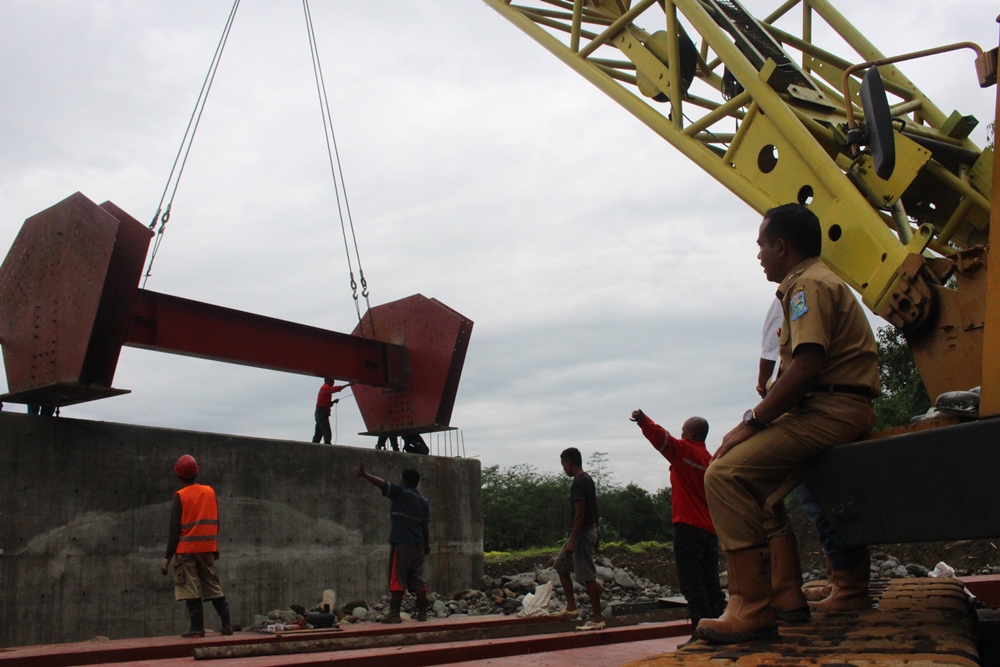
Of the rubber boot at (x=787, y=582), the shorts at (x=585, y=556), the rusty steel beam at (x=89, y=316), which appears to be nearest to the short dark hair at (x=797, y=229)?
the rubber boot at (x=787, y=582)

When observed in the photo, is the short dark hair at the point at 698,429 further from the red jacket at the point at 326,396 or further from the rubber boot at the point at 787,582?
the red jacket at the point at 326,396

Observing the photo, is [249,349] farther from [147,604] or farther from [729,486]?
[729,486]

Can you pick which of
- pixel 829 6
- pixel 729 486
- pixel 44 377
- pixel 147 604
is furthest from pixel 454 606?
pixel 729 486

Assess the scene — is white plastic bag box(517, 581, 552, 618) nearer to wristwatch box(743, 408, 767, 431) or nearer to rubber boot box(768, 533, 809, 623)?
rubber boot box(768, 533, 809, 623)

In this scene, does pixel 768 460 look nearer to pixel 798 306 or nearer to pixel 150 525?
pixel 798 306

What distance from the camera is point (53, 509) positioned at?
8.39 m

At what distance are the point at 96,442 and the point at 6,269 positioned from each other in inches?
78.9

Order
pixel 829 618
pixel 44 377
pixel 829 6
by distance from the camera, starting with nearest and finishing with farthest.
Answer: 1. pixel 829 618
2. pixel 829 6
3. pixel 44 377

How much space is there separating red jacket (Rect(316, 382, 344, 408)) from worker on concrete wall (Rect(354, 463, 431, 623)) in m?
2.87

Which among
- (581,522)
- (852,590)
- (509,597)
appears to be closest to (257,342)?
(509,597)

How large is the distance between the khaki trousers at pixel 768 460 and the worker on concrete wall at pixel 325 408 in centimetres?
984

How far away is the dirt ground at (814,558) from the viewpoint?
14.0 metres

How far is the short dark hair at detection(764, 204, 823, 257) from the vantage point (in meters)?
3.29

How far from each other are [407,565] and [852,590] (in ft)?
22.0
